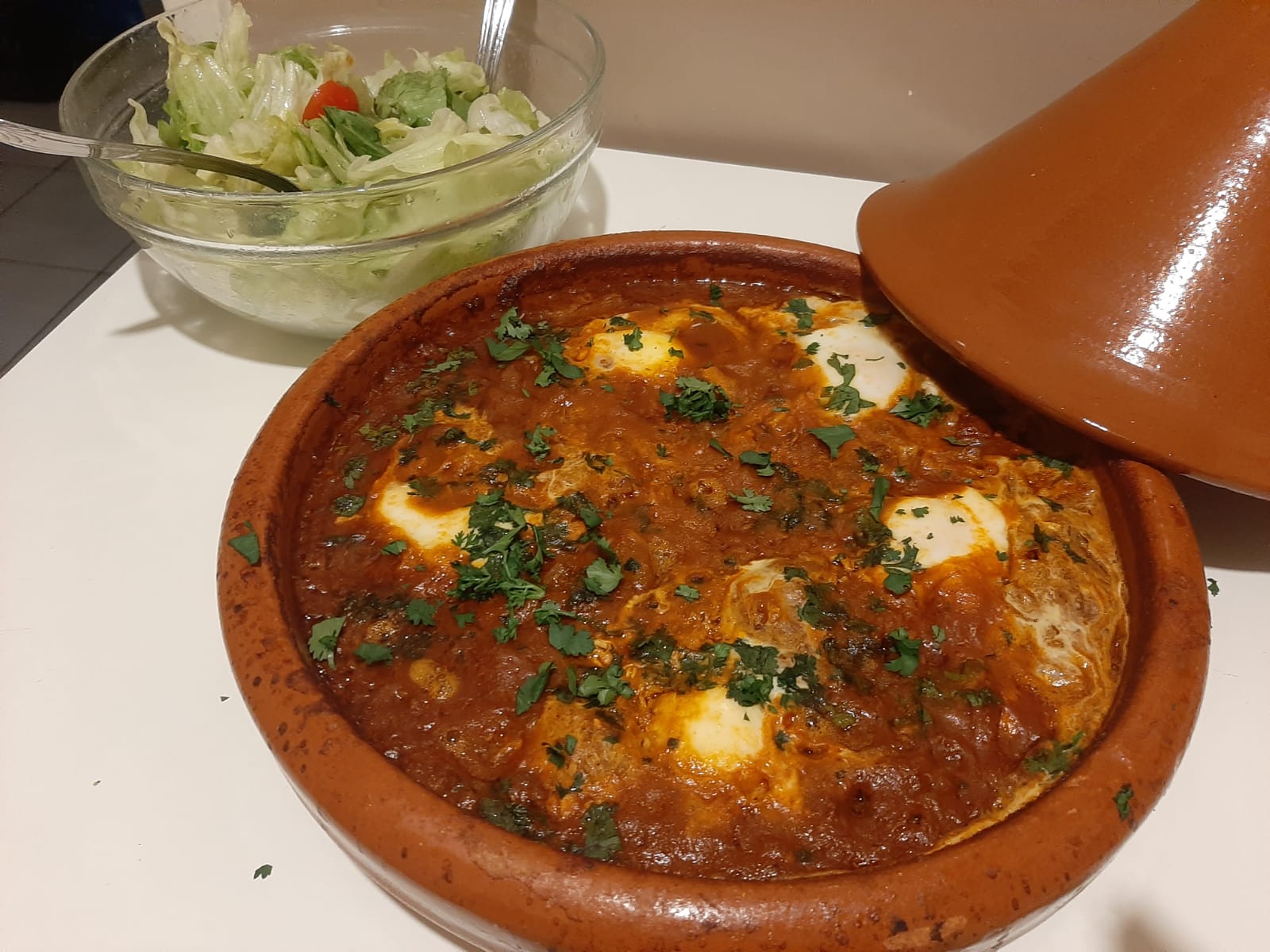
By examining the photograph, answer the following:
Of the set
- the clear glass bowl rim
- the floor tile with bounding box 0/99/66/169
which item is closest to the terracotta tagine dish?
the clear glass bowl rim

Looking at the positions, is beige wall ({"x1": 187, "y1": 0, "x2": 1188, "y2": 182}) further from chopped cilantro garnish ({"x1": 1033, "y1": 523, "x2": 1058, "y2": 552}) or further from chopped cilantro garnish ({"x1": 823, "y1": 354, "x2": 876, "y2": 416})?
chopped cilantro garnish ({"x1": 1033, "y1": 523, "x2": 1058, "y2": 552})

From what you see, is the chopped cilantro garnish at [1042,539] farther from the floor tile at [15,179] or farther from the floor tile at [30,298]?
the floor tile at [15,179]

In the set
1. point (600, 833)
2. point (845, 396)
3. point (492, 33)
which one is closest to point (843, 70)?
point (492, 33)

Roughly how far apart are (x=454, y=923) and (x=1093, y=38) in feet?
7.17

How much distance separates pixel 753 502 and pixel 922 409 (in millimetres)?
349

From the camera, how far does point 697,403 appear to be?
1.35 meters

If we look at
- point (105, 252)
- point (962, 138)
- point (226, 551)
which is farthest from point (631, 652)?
point (105, 252)

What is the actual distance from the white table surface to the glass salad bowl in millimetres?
192

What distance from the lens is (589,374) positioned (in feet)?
4.64

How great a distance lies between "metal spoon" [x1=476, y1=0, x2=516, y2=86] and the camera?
6.91ft

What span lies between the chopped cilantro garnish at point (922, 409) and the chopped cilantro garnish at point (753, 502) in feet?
0.97

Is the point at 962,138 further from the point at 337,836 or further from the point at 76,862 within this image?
the point at 76,862

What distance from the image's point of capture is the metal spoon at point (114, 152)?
53.7 inches

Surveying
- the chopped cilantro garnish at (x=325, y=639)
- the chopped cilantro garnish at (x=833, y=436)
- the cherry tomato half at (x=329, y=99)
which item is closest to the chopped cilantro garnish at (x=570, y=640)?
the chopped cilantro garnish at (x=325, y=639)
